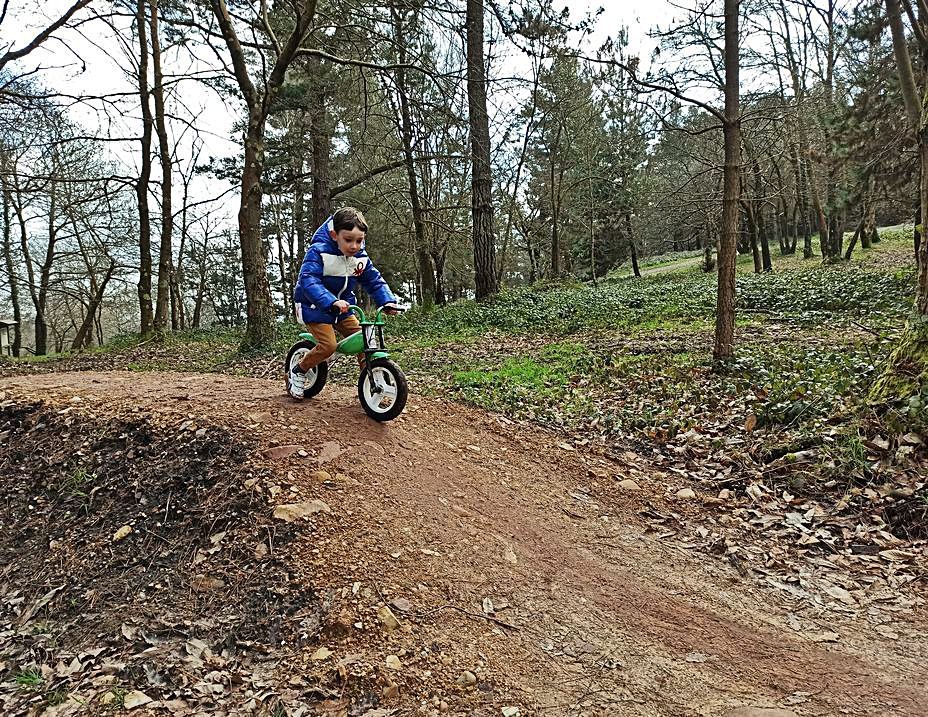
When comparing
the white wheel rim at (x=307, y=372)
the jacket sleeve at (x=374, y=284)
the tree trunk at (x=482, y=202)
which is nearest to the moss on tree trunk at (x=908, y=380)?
the jacket sleeve at (x=374, y=284)

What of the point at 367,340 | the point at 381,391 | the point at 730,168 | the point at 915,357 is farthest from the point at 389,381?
the point at 730,168

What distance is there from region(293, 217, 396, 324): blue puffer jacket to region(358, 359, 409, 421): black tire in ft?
1.90

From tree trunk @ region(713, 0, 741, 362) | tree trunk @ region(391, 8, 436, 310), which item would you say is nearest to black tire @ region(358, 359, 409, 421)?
tree trunk @ region(713, 0, 741, 362)

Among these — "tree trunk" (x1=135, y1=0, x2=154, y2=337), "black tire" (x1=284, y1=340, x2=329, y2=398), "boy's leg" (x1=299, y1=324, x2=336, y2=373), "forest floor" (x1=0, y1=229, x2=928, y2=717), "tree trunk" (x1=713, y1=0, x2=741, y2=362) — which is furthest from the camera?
"tree trunk" (x1=135, y1=0, x2=154, y2=337)

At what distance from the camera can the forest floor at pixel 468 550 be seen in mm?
3004

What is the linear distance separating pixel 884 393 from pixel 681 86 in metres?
4.47

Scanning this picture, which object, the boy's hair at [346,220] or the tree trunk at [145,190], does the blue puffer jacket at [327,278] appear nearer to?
the boy's hair at [346,220]

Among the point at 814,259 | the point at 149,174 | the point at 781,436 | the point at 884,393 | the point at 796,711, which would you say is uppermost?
the point at 149,174

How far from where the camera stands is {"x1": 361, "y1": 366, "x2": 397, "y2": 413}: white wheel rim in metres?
5.22

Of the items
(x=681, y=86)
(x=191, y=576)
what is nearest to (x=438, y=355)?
(x=681, y=86)

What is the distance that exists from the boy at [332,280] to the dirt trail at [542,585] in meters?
0.84

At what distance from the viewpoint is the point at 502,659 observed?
311 cm

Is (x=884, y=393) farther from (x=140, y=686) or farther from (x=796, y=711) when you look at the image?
(x=140, y=686)

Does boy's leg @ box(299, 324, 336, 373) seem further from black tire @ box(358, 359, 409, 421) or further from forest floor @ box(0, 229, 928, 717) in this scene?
forest floor @ box(0, 229, 928, 717)
